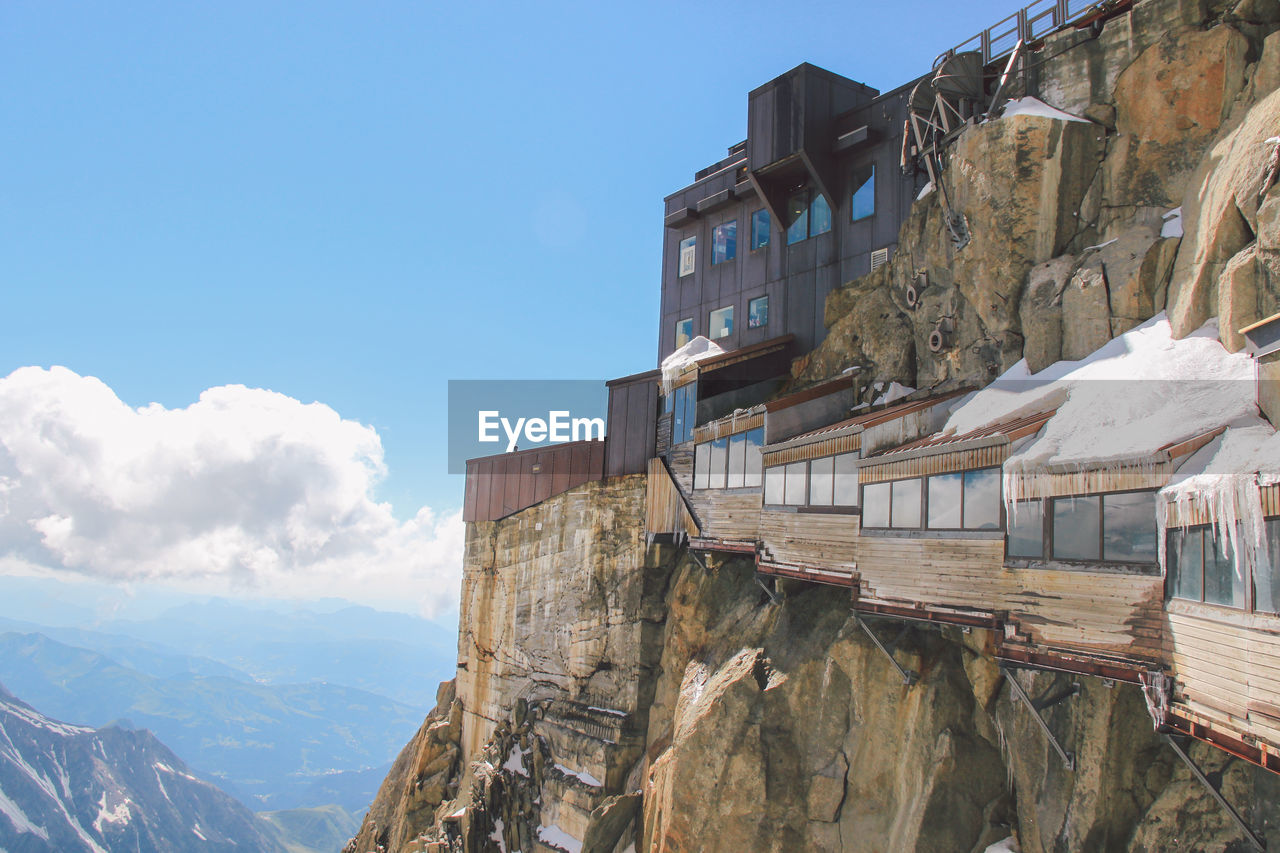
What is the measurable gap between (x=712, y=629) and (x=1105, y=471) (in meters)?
16.8

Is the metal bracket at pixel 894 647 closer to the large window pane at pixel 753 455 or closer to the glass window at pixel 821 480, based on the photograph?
the glass window at pixel 821 480

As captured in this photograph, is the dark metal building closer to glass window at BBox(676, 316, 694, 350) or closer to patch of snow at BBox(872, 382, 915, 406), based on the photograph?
glass window at BBox(676, 316, 694, 350)

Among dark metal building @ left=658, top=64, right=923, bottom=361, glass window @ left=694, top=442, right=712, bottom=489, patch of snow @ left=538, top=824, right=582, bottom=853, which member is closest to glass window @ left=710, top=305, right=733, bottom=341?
dark metal building @ left=658, top=64, right=923, bottom=361

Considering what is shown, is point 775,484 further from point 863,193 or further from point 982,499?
point 863,193

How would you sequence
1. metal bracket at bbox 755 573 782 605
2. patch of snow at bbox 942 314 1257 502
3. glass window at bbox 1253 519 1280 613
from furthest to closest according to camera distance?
metal bracket at bbox 755 573 782 605, patch of snow at bbox 942 314 1257 502, glass window at bbox 1253 519 1280 613

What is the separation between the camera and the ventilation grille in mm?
30297

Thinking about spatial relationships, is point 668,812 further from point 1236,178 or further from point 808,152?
point 808,152

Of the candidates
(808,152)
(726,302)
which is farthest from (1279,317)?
(726,302)

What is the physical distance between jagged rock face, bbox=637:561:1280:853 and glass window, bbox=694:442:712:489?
4510 millimetres

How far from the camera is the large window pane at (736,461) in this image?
26803 mm

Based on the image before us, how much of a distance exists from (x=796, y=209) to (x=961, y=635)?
20738 mm

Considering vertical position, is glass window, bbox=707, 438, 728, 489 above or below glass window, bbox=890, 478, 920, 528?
above

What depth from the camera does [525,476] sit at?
131 ft

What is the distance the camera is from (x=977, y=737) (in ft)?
61.2
